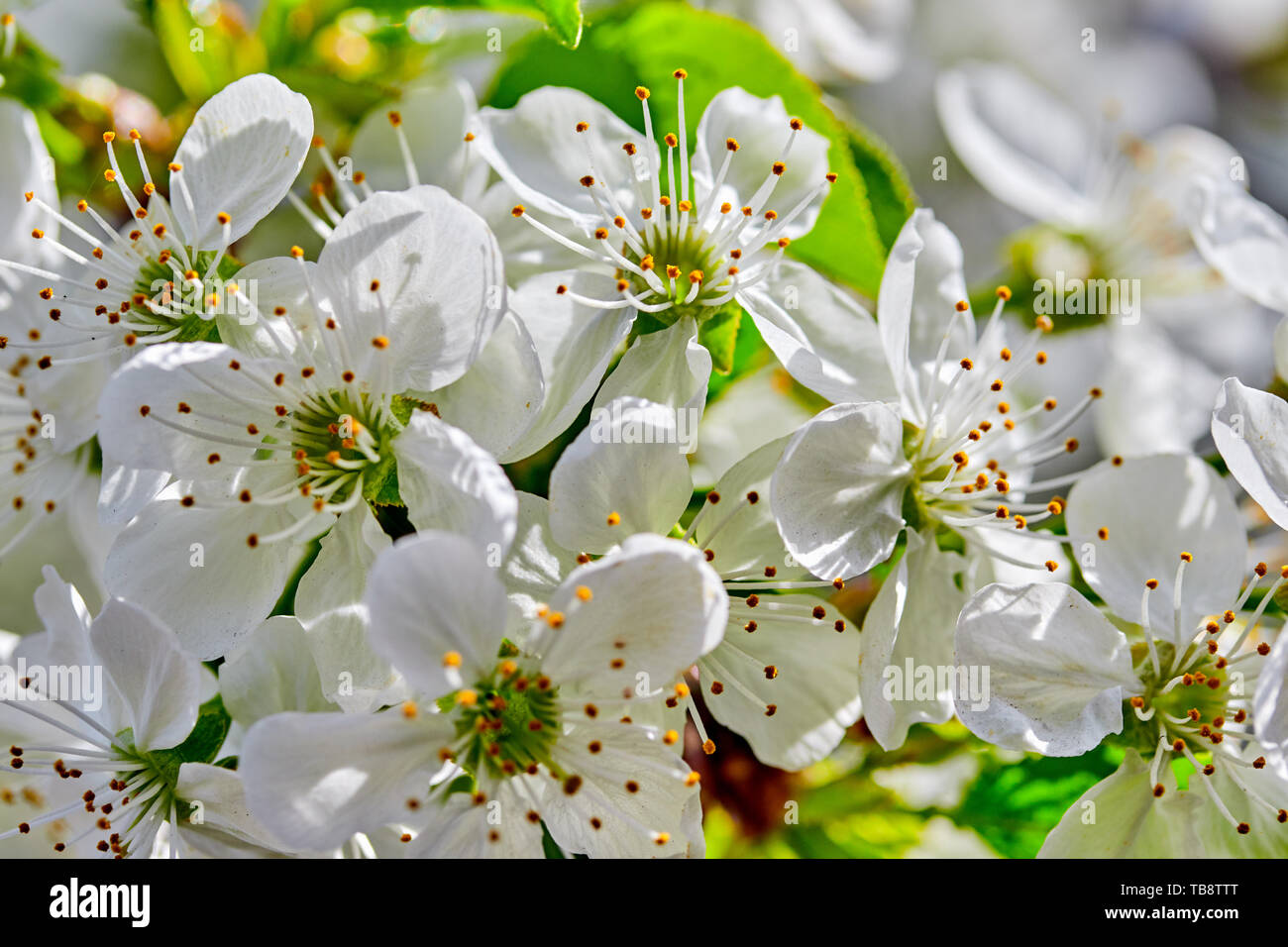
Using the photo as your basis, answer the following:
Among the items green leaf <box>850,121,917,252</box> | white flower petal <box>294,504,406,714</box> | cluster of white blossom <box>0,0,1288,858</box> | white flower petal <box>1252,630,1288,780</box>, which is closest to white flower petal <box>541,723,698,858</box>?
cluster of white blossom <box>0,0,1288,858</box>

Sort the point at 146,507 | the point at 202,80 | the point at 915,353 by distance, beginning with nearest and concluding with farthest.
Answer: the point at 146,507, the point at 915,353, the point at 202,80

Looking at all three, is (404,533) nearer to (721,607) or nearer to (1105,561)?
(721,607)

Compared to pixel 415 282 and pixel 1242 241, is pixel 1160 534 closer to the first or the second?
pixel 1242 241

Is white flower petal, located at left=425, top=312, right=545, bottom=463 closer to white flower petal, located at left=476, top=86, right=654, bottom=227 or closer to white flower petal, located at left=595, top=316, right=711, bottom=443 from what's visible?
white flower petal, located at left=595, top=316, right=711, bottom=443

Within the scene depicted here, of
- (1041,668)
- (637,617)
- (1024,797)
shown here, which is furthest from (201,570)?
(1024,797)
